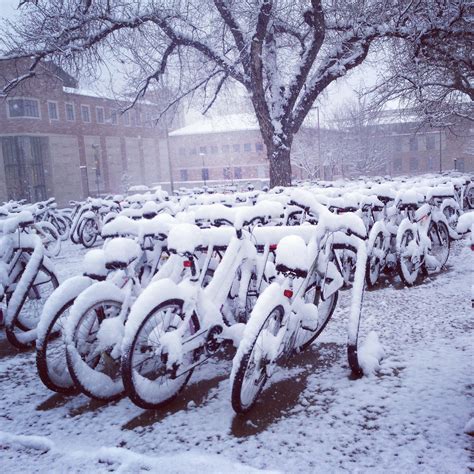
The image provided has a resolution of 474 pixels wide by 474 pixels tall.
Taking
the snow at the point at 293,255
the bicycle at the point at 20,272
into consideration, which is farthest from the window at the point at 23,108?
the snow at the point at 293,255

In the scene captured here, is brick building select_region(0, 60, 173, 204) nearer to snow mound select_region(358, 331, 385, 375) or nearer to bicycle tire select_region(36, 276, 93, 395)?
bicycle tire select_region(36, 276, 93, 395)

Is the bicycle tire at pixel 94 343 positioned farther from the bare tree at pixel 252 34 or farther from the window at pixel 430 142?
the window at pixel 430 142

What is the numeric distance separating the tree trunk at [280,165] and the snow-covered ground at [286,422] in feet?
28.4

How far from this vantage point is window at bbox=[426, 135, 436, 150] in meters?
58.1

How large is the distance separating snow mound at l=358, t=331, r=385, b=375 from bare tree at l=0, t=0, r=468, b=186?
8852mm

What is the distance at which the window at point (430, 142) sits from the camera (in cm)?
5812

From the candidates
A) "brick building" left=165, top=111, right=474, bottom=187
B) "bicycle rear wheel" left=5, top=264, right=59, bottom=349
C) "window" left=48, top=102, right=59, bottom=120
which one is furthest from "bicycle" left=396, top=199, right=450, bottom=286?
"brick building" left=165, top=111, right=474, bottom=187

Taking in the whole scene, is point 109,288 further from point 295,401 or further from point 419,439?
point 419,439

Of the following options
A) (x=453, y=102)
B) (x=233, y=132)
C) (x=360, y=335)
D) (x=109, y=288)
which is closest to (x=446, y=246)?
(x=360, y=335)

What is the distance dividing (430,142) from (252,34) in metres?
52.6

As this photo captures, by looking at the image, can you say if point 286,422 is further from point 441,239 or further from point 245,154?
point 245,154

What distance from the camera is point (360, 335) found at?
161 inches

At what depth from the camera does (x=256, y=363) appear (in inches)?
111

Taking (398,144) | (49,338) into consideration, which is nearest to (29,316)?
(49,338)
